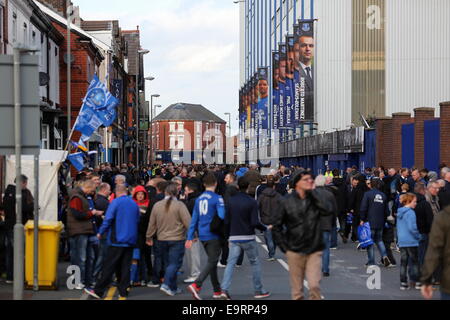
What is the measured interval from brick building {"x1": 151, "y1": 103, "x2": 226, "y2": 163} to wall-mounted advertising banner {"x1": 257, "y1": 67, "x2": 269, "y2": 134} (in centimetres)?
7436

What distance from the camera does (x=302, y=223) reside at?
Result: 30.9 ft

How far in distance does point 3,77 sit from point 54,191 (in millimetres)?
5434

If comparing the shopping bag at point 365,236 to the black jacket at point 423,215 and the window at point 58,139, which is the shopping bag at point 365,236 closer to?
the black jacket at point 423,215

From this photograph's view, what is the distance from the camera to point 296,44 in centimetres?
4638

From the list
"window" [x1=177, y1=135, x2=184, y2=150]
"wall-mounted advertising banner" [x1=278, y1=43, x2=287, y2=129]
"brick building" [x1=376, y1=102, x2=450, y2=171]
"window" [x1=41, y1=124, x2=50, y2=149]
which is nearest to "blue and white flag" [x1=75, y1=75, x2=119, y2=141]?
"brick building" [x1=376, y1=102, x2=450, y2=171]

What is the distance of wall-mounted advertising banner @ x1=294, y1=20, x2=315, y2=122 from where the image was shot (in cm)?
4528

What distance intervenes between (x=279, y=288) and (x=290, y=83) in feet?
140

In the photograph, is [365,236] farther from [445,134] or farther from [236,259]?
[445,134]

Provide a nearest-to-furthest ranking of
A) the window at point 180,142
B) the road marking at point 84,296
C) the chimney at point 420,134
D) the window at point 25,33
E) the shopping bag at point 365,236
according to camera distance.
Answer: the road marking at point 84,296, the shopping bag at point 365,236, the window at point 25,33, the chimney at point 420,134, the window at point 180,142

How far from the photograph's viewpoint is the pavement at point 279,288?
11.9 metres

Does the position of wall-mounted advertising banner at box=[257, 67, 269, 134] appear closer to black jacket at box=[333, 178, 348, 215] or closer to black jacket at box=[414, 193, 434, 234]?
black jacket at box=[333, 178, 348, 215]

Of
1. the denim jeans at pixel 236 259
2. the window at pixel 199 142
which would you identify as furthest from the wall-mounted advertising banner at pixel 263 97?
the window at pixel 199 142

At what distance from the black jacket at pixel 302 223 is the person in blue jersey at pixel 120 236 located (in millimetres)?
2689

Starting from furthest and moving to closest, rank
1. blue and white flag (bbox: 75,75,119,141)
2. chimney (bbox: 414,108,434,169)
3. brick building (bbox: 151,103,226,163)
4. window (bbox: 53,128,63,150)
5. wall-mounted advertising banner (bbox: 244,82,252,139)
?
brick building (bbox: 151,103,226,163), wall-mounted advertising banner (bbox: 244,82,252,139), window (bbox: 53,128,63,150), chimney (bbox: 414,108,434,169), blue and white flag (bbox: 75,75,119,141)
